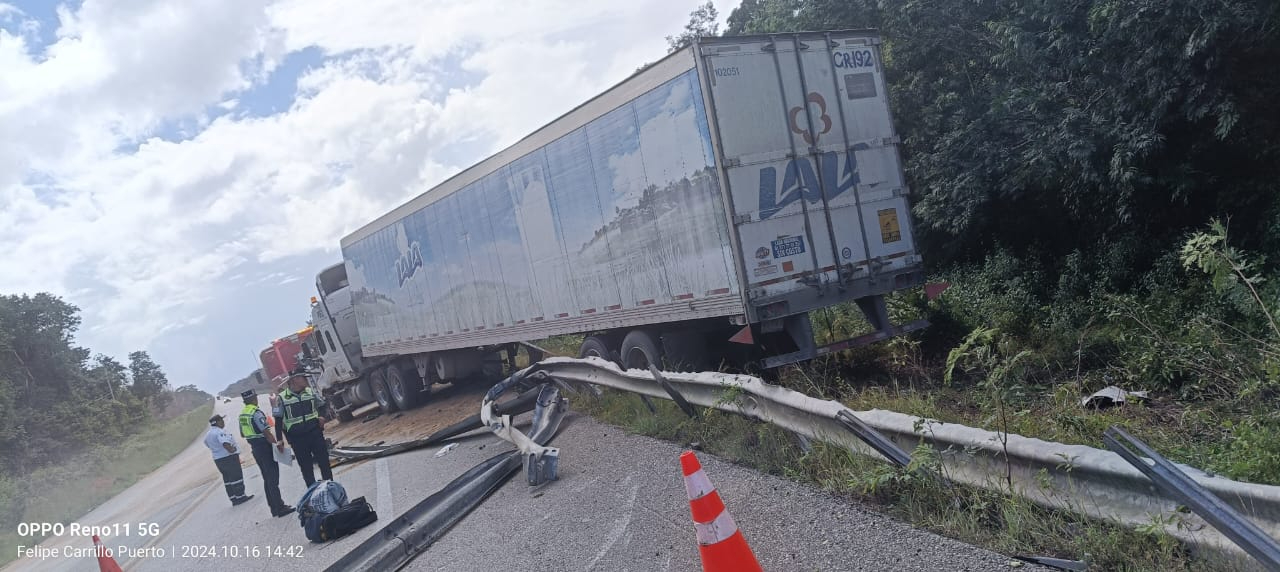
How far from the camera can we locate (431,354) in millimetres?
18500

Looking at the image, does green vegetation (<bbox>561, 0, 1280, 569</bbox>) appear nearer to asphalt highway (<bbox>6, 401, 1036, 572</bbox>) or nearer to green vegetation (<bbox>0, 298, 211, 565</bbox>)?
asphalt highway (<bbox>6, 401, 1036, 572</bbox>)

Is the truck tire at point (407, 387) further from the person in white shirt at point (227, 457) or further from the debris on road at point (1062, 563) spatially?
the debris on road at point (1062, 563)

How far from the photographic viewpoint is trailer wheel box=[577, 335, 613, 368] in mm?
11727

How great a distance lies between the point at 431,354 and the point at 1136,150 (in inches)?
527

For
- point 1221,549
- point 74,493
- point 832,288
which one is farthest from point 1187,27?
point 74,493

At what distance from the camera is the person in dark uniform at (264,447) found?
10211 millimetres

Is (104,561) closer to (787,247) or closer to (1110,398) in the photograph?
(787,247)

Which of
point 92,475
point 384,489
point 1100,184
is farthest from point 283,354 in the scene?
point 1100,184

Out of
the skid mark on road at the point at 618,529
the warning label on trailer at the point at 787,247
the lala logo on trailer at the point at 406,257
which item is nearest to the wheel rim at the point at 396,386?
the lala logo on trailer at the point at 406,257

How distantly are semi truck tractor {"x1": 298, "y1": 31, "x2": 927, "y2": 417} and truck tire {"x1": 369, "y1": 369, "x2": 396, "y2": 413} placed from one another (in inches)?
346

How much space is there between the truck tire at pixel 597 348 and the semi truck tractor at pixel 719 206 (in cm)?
3

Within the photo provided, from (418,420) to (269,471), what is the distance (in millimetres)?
6387

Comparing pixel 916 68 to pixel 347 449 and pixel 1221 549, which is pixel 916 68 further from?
pixel 1221 549

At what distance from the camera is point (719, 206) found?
28.9ft
